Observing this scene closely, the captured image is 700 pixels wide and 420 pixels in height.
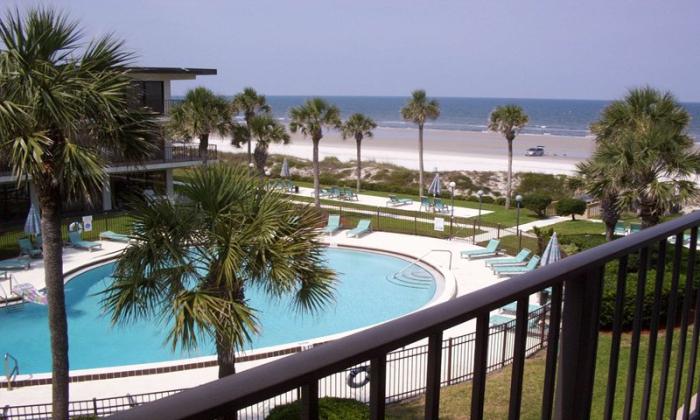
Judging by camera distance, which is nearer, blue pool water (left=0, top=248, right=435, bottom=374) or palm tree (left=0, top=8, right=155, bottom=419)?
palm tree (left=0, top=8, right=155, bottom=419)

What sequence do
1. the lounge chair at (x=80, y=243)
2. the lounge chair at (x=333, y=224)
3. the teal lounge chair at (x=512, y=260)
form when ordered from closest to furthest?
the teal lounge chair at (x=512, y=260), the lounge chair at (x=80, y=243), the lounge chair at (x=333, y=224)

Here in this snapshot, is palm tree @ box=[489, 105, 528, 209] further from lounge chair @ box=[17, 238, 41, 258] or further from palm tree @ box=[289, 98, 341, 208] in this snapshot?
lounge chair @ box=[17, 238, 41, 258]

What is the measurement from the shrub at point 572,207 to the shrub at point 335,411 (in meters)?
26.7

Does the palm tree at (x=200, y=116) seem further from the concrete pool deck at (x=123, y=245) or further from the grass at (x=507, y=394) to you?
the grass at (x=507, y=394)

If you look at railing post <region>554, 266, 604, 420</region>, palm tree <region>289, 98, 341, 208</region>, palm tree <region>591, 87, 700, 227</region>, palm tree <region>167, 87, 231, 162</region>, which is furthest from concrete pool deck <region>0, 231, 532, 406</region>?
railing post <region>554, 266, 604, 420</region>

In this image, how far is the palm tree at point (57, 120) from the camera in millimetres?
8953

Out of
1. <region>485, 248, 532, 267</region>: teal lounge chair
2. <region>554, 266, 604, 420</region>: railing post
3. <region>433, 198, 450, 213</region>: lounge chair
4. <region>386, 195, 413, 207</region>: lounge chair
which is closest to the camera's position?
<region>554, 266, 604, 420</region>: railing post

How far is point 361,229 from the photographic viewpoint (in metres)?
28.7

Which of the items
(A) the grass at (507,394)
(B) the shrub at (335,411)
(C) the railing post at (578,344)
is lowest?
(B) the shrub at (335,411)

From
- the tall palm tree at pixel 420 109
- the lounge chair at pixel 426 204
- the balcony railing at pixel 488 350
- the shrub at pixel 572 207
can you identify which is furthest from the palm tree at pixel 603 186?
the tall palm tree at pixel 420 109

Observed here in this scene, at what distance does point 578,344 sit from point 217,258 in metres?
7.88

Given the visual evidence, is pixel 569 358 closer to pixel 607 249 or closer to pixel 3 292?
pixel 607 249

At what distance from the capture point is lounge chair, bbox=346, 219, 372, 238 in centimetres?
2839

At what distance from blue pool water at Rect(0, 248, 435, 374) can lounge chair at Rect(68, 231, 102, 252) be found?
2.24 metres
